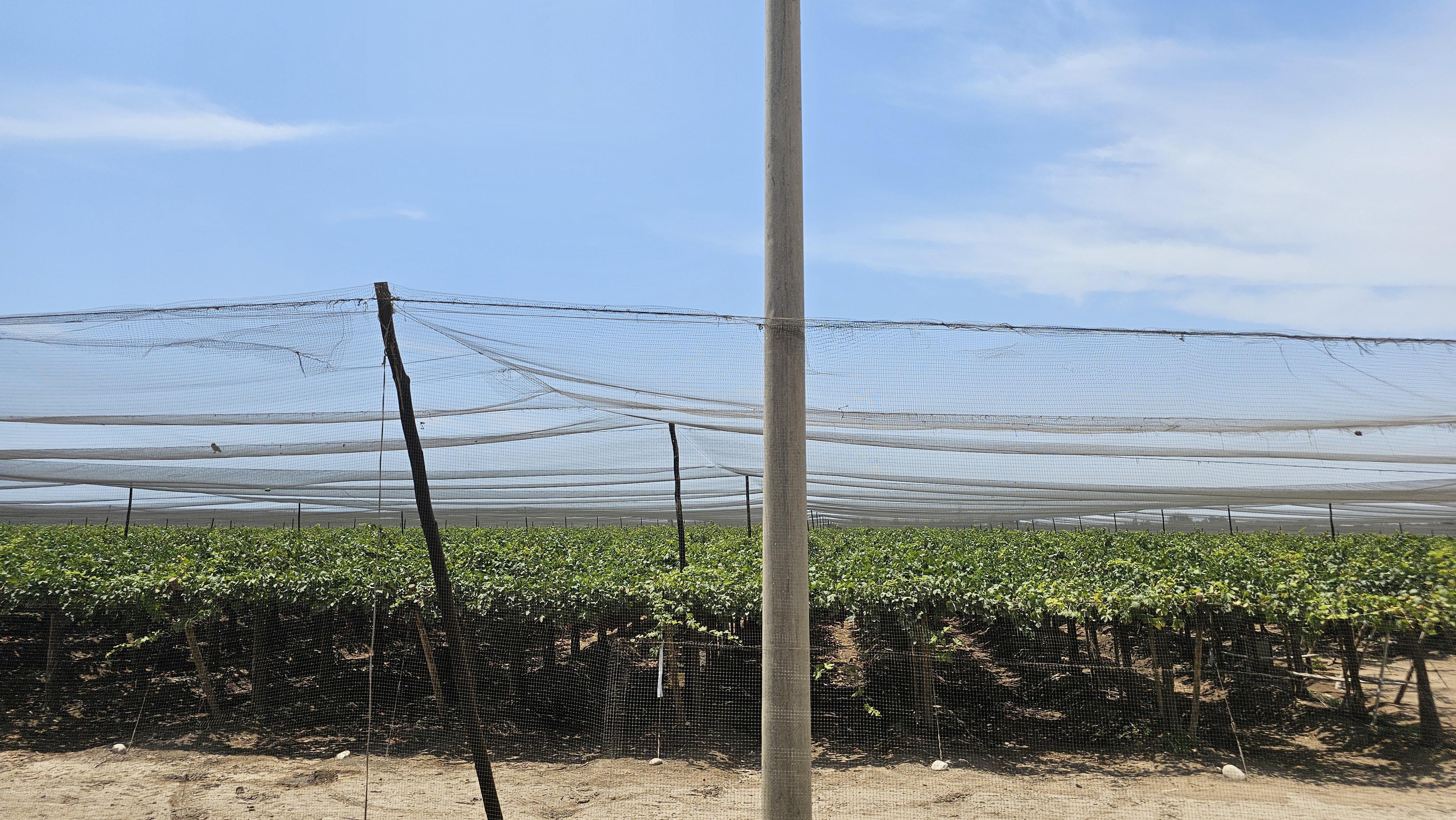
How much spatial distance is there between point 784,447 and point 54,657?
294 inches

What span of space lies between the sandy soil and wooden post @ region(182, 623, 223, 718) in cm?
58

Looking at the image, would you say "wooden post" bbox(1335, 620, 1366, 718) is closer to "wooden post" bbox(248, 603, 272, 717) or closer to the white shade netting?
the white shade netting

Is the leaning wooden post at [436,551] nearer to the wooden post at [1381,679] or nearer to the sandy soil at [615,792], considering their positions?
the sandy soil at [615,792]

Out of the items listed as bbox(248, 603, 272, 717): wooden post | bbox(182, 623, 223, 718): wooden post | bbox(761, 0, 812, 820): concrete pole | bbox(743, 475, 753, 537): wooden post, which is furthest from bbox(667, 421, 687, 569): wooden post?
bbox(761, 0, 812, 820): concrete pole

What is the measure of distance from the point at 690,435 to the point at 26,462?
672 cm

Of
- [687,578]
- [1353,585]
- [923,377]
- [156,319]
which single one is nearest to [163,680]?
[156,319]

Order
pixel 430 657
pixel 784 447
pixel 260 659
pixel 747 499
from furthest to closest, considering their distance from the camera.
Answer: pixel 747 499
pixel 260 659
pixel 430 657
pixel 784 447

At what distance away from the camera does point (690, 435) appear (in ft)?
25.1

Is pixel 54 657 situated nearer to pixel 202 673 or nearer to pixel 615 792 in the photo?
pixel 202 673

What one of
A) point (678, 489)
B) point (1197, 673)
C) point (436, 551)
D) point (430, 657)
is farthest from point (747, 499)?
point (436, 551)

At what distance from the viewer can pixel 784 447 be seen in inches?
110

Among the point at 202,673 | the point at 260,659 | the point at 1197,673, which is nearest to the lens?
the point at 1197,673

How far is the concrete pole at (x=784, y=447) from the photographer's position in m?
2.73

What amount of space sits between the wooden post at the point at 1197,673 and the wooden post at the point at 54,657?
356 inches
